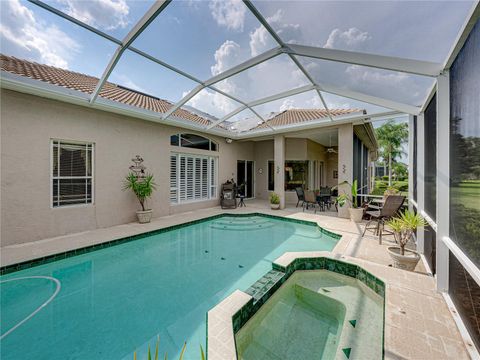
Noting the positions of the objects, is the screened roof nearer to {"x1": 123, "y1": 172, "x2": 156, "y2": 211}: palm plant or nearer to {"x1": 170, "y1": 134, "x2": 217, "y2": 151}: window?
{"x1": 123, "y1": 172, "x2": 156, "y2": 211}: palm plant

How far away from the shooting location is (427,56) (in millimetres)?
2928

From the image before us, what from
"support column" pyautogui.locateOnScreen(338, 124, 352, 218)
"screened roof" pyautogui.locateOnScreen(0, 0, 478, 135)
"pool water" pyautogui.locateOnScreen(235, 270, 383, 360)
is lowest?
"pool water" pyautogui.locateOnScreen(235, 270, 383, 360)

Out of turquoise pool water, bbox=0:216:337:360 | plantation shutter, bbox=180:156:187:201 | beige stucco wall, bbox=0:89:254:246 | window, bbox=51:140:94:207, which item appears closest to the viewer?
turquoise pool water, bbox=0:216:337:360

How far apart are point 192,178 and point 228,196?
2.18 metres

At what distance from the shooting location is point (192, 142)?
1020 centimetres

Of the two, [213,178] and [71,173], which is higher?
[71,173]

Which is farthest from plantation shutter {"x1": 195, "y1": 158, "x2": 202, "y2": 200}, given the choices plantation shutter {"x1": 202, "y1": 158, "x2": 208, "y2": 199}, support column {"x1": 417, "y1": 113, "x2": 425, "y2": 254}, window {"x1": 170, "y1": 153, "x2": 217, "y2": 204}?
support column {"x1": 417, "y1": 113, "x2": 425, "y2": 254}

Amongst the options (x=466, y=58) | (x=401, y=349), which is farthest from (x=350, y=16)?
(x=401, y=349)

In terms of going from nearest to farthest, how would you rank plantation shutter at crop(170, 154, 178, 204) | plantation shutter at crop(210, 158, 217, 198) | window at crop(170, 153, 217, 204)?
plantation shutter at crop(170, 154, 178, 204)
window at crop(170, 153, 217, 204)
plantation shutter at crop(210, 158, 217, 198)

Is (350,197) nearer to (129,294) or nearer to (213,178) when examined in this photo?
(213,178)

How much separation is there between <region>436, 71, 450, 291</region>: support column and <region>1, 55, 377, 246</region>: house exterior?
5291 millimetres

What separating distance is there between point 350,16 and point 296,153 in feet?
32.2

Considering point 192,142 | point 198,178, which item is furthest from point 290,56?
point 198,178

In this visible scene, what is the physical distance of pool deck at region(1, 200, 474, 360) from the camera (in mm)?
2197
